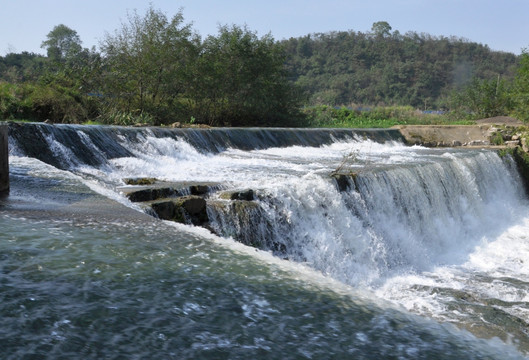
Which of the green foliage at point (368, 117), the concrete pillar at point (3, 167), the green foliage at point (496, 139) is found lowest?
the concrete pillar at point (3, 167)

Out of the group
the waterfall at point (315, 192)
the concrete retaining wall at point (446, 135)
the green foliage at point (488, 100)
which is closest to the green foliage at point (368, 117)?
the green foliage at point (488, 100)

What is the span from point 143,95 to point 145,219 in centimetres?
1605

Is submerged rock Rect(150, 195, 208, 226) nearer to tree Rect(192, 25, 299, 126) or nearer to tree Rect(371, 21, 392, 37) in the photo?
tree Rect(192, 25, 299, 126)

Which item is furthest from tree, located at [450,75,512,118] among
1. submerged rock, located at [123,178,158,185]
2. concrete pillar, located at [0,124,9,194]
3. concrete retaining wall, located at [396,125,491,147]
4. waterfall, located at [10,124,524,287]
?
concrete pillar, located at [0,124,9,194]

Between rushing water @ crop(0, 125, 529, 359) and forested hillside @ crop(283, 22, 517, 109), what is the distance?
150 feet

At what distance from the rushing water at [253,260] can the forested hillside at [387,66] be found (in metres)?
45.7

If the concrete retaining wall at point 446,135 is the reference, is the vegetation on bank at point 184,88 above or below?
above

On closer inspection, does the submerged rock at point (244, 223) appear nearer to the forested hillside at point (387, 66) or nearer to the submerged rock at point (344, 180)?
the submerged rock at point (344, 180)

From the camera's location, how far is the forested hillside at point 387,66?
2416 inches

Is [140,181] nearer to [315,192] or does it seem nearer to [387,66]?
[315,192]

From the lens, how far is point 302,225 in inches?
291

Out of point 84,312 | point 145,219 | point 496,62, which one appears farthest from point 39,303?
point 496,62

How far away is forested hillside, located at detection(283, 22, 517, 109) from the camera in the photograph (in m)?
61.4

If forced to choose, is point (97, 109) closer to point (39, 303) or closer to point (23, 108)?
point (23, 108)
